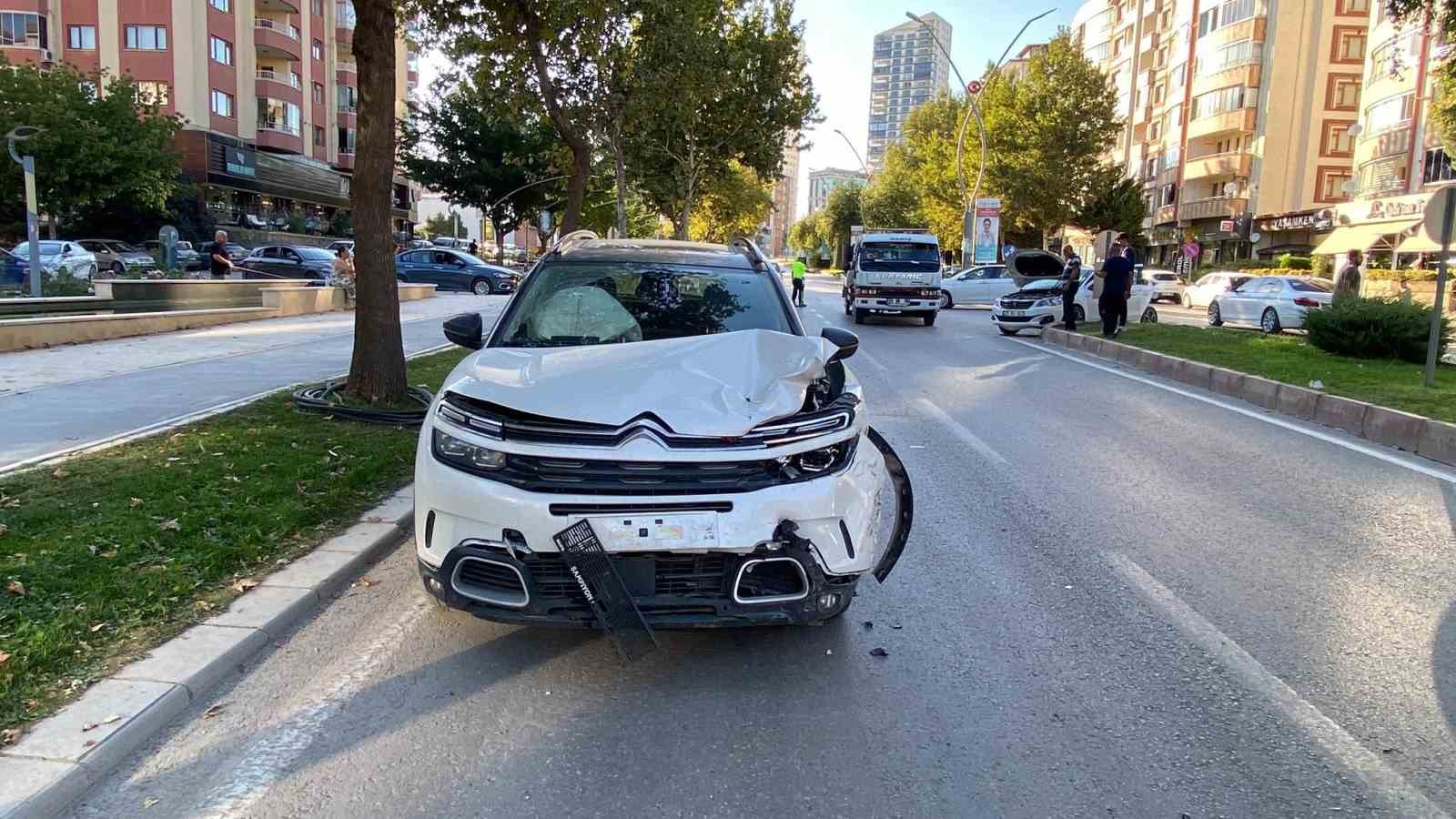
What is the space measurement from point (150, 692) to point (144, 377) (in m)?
8.63

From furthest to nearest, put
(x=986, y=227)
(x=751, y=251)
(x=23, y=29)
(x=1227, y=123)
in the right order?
(x=1227, y=123)
(x=23, y=29)
(x=986, y=227)
(x=751, y=251)

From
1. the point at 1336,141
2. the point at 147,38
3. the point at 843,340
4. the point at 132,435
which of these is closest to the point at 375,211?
the point at 132,435

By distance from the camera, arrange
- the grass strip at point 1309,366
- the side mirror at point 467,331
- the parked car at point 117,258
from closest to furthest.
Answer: the side mirror at point 467,331 < the grass strip at point 1309,366 < the parked car at point 117,258

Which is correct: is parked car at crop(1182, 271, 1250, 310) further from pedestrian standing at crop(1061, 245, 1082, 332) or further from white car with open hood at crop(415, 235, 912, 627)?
white car with open hood at crop(415, 235, 912, 627)

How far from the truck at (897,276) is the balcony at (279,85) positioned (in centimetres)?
4102

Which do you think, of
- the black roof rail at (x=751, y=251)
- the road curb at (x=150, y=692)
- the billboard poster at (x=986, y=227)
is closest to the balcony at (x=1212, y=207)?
the billboard poster at (x=986, y=227)

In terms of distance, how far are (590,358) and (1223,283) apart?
33.7 metres

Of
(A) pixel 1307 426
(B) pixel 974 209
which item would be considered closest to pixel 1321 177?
(B) pixel 974 209

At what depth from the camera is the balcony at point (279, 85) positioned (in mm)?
52188

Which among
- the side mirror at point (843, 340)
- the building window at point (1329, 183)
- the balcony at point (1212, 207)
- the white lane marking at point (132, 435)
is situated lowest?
the white lane marking at point (132, 435)

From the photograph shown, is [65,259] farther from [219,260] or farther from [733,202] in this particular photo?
[733,202]

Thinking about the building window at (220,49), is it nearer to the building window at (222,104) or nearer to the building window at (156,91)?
the building window at (222,104)

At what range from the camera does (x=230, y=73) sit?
49.2 metres

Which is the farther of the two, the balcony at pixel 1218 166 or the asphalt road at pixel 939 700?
the balcony at pixel 1218 166
